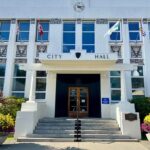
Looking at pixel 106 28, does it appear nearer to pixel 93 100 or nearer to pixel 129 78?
pixel 129 78

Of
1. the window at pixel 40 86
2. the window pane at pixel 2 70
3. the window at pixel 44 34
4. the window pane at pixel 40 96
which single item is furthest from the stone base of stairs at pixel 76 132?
the window at pixel 44 34

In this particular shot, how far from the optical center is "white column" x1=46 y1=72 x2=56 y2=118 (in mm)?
15352

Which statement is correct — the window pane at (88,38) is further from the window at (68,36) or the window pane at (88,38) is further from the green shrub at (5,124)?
the green shrub at (5,124)

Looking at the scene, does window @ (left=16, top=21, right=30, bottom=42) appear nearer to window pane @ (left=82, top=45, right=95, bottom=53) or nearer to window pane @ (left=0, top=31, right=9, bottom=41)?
window pane @ (left=0, top=31, right=9, bottom=41)

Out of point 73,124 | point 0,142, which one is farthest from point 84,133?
point 0,142

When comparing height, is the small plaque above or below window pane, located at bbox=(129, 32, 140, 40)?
below

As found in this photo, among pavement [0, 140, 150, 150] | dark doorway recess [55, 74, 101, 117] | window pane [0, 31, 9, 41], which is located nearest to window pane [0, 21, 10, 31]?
window pane [0, 31, 9, 41]

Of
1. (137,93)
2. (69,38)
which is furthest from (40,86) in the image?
(137,93)

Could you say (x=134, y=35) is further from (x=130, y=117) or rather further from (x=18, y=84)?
(x=18, y=84)

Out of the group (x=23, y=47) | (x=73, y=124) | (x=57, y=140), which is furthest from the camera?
(x=23, y=47)

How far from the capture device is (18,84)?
649 inches

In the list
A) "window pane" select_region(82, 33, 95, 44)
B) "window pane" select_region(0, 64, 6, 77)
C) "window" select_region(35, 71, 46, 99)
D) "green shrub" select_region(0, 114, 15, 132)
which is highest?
"window pane" select_region(82, 33, 95, 44)

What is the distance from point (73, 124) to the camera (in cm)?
1247

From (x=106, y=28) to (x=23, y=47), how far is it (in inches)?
274
